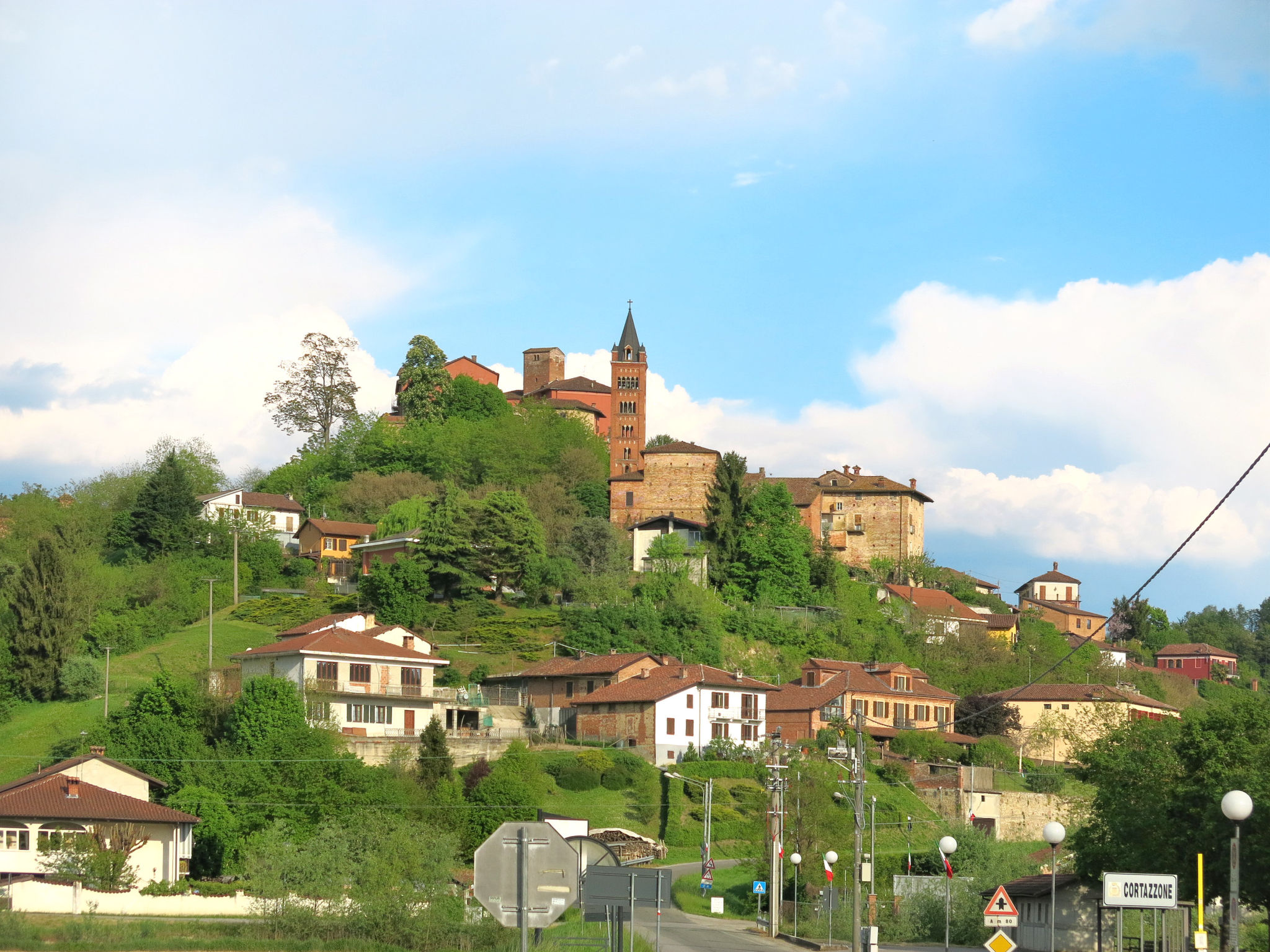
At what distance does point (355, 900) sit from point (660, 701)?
34.3m

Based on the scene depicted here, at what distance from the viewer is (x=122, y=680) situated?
7281 cm

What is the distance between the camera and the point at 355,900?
34.3m

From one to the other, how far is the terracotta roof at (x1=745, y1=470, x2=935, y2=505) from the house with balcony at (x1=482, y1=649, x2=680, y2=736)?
111 feet

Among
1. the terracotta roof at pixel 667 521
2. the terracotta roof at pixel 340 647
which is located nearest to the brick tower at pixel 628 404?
the terracotta roof at pixel 667 521

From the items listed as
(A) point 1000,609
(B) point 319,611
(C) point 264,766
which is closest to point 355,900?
(C) point 264,766

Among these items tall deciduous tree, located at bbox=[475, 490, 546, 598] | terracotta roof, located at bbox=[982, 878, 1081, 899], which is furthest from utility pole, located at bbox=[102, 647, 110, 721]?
terracotta roof, located at bbox=[982, 878, 1081, 899]

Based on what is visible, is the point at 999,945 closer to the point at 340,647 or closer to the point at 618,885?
the point at 618,885

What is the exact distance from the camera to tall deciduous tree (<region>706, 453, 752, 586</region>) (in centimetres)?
9412

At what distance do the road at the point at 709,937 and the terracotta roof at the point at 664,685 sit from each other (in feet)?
65.0

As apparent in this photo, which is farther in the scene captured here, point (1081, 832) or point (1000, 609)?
point (1000, 609)

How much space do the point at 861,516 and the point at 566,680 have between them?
41.3 metres

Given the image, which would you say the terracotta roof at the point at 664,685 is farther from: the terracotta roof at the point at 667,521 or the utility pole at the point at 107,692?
the terracotta roof at the point at 667,521

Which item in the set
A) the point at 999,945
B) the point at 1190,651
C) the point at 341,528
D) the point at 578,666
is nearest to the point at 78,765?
the point at 578,666

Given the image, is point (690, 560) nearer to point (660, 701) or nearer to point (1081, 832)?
point (660, 701)
